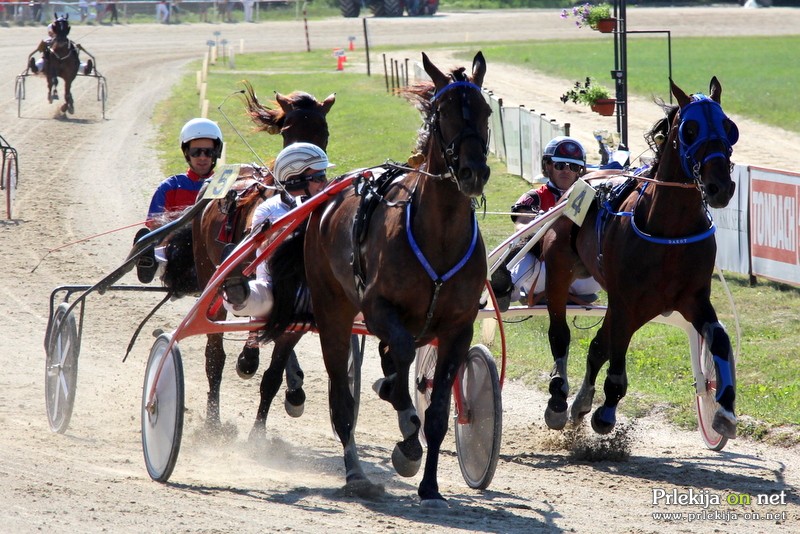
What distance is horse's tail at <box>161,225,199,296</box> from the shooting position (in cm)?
829

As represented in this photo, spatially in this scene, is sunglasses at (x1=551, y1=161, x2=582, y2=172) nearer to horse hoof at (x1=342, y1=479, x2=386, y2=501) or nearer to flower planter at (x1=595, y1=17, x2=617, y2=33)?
horse hoof at (x1=342, y1=479, x2=386, y2=501)

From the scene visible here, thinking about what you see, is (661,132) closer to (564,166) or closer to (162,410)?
(564,166)

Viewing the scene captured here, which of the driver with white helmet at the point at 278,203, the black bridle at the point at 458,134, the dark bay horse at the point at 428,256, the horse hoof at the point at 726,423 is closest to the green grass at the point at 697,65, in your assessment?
the driver with white helmet at the point at 278,203

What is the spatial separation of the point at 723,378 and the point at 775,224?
19.3ft

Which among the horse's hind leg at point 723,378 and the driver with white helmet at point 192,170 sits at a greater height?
the driver with white helmet at point 192,170

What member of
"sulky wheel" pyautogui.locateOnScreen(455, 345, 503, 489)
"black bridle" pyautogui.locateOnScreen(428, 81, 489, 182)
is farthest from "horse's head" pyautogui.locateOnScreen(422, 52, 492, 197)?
"sulky wheel" pyautogui.locateOnScreen(455, 345, 503, 489)

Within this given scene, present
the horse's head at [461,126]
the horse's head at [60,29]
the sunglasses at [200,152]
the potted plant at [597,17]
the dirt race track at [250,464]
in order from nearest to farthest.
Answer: the horse's head at [461,126] → the dirt race track at [250,464] → the sunglasses at [200,152] → the potted plant at [597,17] → the horse's head at [60,29]

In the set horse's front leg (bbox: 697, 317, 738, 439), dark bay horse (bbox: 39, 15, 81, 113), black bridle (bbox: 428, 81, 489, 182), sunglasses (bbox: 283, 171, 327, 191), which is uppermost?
dark bay horse (bbox: 39, 15, 81, 113)

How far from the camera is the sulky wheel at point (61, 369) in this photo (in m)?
7.63

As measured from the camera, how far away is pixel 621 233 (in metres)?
6.90

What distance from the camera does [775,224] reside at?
11766 millimetres

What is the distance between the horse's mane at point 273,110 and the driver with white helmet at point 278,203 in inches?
42.5

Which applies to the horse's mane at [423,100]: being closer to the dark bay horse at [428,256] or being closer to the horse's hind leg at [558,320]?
the dark bay horse at [428,256]

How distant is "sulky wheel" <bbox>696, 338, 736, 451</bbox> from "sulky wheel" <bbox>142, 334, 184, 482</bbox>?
10.3 feet
